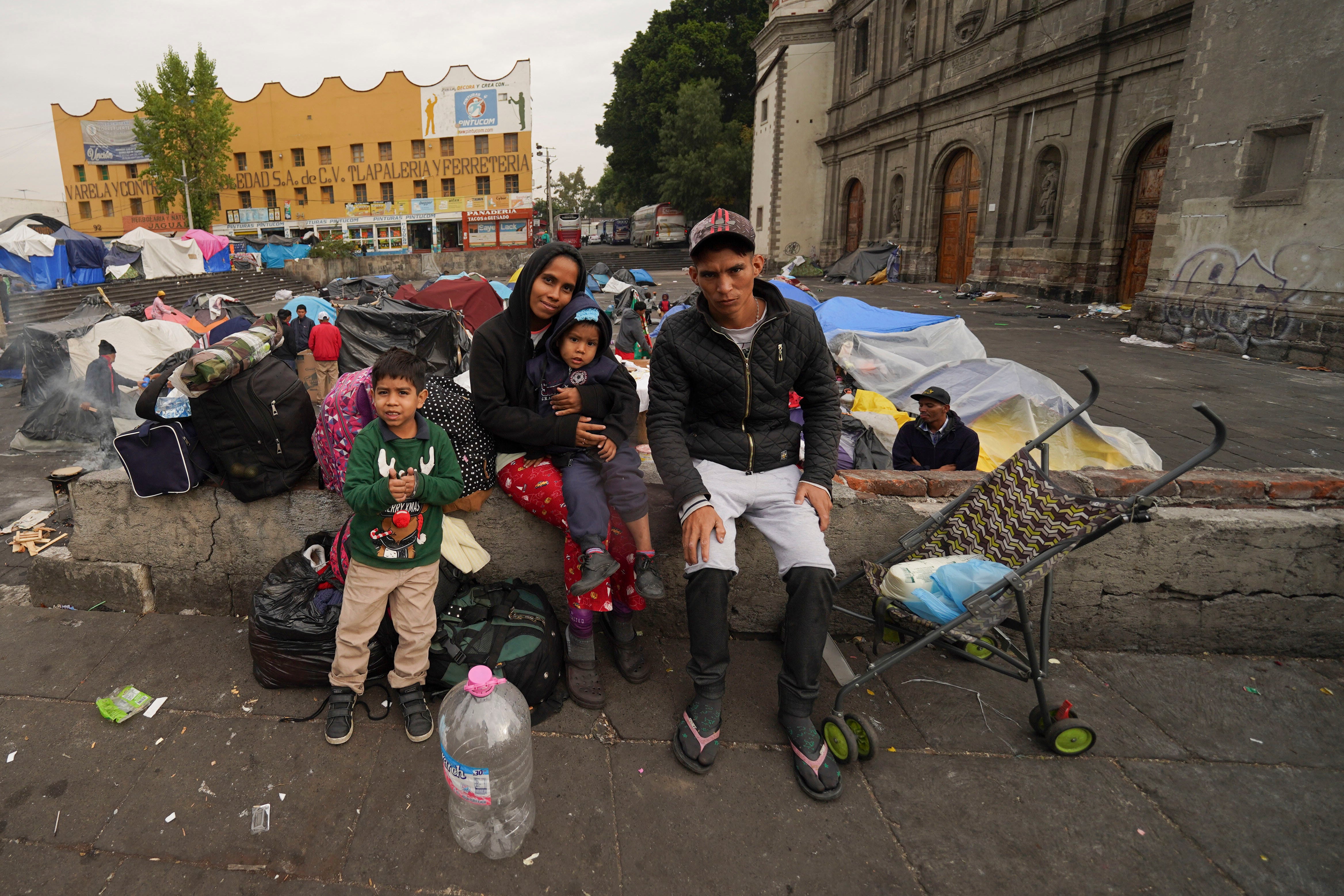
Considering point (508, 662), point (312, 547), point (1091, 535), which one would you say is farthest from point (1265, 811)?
point (312, 547)

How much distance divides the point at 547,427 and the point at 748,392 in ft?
2.78

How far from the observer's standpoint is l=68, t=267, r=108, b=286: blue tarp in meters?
23.1

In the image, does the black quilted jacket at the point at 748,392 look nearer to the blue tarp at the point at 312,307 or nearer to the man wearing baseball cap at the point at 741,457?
the man wearing baseball cap at the point at 741,457

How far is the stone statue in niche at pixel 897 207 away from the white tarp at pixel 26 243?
28.4 m

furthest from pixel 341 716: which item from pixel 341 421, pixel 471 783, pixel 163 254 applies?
pixel 163 254

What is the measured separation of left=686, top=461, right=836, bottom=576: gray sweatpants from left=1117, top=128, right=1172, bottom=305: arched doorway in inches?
589

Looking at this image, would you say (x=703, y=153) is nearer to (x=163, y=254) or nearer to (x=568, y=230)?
(x=568, y=230)

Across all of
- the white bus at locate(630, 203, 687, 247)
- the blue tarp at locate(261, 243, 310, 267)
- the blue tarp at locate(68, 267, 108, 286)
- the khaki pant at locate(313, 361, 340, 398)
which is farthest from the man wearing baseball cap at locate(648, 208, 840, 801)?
the white bus at locate(630, 203, 687, 247)

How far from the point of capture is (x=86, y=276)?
78.0 feet

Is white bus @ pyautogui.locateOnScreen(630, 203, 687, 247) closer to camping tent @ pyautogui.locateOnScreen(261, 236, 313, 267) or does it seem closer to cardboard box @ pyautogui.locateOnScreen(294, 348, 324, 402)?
camping tent @ pyautogui.locateOnScreen(261, 236, 313, 267)

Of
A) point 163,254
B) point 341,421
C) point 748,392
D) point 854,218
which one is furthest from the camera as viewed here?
point 854,218

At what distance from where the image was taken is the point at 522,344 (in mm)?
2949

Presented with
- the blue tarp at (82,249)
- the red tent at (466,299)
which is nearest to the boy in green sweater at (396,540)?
the red tent at (466,299)

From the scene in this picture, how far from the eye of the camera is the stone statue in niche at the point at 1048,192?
653 inches
